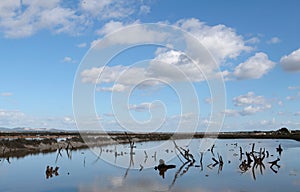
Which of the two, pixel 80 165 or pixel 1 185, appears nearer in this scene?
pixel 1 185

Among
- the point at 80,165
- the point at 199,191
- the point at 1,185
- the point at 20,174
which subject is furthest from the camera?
the point at 80,165

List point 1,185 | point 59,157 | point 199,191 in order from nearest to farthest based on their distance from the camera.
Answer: point 199,191, point 1,185, point 59,157

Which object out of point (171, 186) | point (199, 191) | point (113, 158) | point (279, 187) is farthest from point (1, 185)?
point (113, 158)

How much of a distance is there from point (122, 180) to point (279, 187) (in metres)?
12.6

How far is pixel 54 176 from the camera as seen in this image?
33688 millimetres

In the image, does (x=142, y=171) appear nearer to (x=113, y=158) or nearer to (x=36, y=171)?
(x=36, y=171)

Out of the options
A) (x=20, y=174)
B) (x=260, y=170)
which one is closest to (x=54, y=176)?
(x=20, y=174)

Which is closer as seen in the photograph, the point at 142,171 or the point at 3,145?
the point at 142,171

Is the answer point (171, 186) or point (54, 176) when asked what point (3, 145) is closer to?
point (54, 176)

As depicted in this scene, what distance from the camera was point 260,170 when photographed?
38875mm

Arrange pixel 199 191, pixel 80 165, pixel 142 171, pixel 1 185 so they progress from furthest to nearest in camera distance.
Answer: pixel 80 165 → pixel 142 171 → pixel 1 185 → pixel 199 191

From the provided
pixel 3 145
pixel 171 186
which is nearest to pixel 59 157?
pixel 3 145

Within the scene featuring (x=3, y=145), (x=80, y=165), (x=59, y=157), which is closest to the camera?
(x=80, y=165)

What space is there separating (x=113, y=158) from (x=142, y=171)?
1442cm
